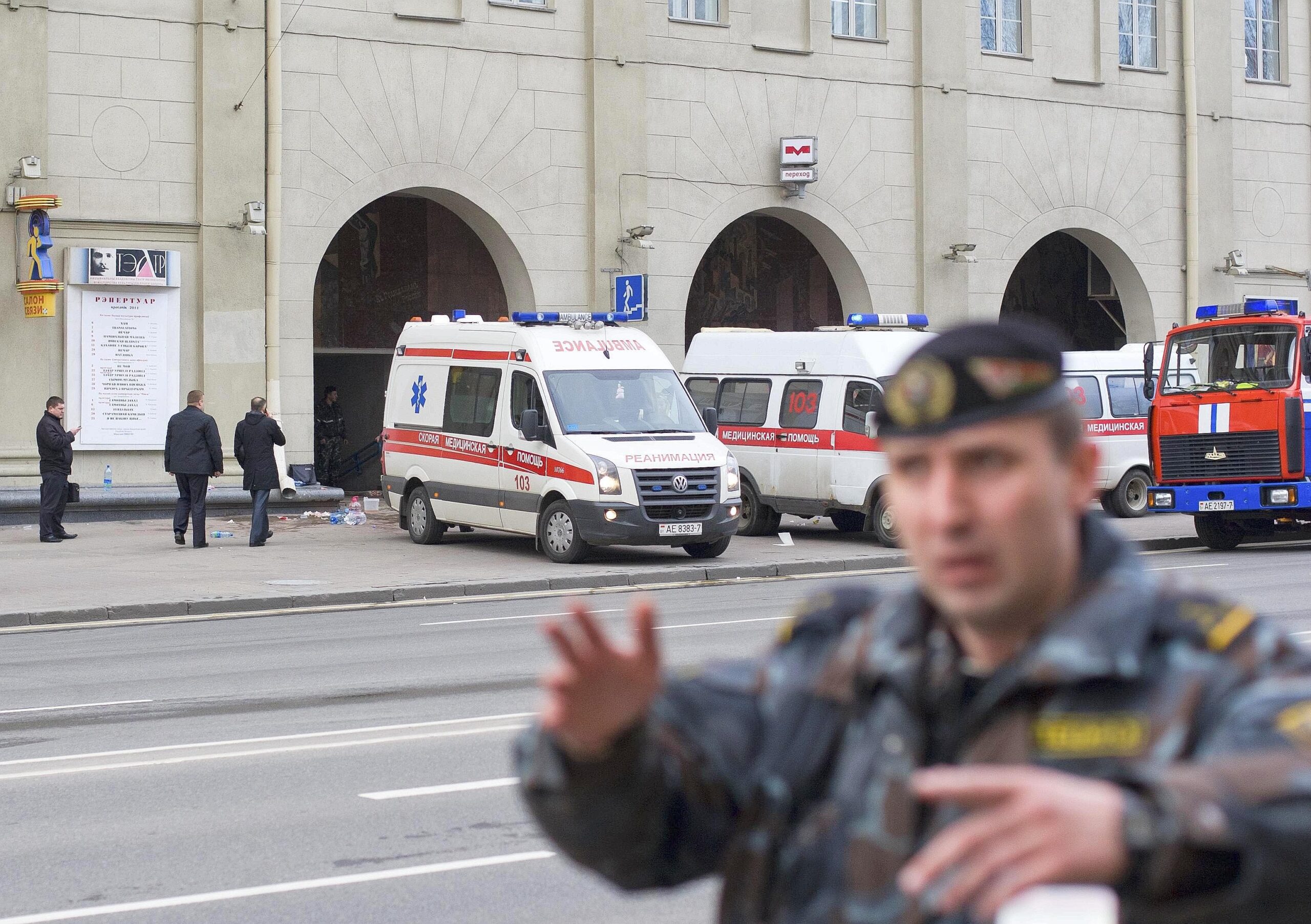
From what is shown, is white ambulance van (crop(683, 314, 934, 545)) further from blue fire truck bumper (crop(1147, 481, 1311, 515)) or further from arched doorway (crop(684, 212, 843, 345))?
arched doorway (crop(684, 212, 843, 345))

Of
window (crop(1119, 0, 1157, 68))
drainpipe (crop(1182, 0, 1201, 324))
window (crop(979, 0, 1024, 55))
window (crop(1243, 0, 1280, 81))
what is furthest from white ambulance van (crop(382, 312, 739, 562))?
window (crop(1243, 0, 1280, 81))

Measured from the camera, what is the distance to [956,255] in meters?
28.7

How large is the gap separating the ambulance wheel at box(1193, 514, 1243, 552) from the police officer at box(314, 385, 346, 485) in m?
14.0

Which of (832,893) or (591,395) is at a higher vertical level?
(591,395)

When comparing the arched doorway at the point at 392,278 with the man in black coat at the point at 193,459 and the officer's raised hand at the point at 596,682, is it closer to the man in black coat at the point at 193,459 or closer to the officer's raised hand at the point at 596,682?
the man in black coat at the point at 193,459

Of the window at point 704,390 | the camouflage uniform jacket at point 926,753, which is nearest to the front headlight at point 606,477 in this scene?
the window at point 704,390

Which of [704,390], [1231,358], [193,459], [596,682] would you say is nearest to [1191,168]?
[1231,358]

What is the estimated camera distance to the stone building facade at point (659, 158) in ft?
76.5

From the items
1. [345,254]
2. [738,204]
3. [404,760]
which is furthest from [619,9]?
[404,760]

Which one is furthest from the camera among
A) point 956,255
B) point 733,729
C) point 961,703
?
point 956,255

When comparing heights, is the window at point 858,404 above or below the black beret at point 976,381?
above

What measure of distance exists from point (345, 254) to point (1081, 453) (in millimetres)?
26803

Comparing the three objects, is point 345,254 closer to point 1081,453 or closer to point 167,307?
point 167,307

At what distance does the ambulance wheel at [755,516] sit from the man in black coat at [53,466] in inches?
323
